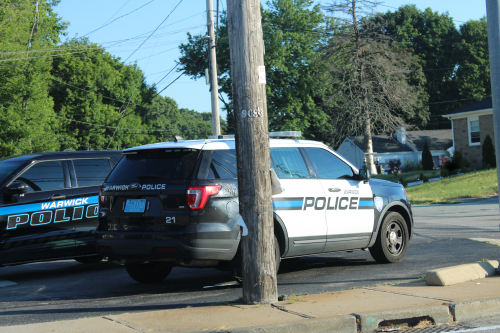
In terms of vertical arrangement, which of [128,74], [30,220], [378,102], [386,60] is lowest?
[30,220]

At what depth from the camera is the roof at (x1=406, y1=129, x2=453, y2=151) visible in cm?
6150

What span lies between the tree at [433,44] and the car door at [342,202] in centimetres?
6662

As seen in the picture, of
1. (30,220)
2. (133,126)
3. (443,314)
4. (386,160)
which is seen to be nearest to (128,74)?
(133,126)

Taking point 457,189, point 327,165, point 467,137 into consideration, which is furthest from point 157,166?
point 467,137

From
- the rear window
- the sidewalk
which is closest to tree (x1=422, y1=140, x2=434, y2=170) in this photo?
the sidewalk

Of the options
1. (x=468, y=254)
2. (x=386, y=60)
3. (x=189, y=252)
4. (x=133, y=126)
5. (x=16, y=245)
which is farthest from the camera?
(x=133, y=126)

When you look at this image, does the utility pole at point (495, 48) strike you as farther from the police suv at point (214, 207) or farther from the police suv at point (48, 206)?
the police suv at point (48, 206)

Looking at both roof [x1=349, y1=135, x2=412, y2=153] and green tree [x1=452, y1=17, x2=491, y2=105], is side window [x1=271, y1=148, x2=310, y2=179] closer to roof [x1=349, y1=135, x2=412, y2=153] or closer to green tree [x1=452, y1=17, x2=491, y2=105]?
roof [x1=349, y1=135, x2=412, y2=153]

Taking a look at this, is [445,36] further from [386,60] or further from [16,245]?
[16,245]

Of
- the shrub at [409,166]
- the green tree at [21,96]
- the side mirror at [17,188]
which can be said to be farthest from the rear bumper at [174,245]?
the shrub at [409,166]

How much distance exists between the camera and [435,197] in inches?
983

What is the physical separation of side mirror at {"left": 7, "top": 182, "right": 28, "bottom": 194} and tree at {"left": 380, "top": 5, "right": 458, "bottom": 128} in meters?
68.2

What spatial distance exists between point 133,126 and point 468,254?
5814cm

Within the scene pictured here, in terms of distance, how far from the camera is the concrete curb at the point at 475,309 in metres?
5.43
